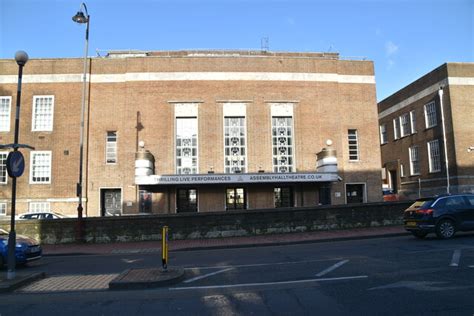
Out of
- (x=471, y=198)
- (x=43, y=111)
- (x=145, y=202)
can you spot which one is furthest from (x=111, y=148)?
(x=471, y=198)

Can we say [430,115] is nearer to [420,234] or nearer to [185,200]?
[185,200]

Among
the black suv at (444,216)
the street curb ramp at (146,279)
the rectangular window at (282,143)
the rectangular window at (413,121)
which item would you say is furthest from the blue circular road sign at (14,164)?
the rectangular window at (413,121)

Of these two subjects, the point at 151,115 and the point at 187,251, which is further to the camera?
the point at 151,115

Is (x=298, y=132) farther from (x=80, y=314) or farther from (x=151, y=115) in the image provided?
(x=80, y=314)

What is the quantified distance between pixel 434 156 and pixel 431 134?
212cm

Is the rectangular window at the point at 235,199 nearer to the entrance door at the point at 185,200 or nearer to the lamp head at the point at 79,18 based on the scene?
the entrance door at the point at 185,200

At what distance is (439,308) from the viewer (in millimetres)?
5895

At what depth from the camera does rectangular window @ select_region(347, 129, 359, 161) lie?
93.7ft

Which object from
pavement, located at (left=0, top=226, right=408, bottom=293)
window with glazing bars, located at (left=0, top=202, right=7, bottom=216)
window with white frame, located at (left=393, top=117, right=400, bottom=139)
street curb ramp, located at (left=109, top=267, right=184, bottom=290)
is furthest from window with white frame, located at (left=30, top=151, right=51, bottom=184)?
window with white frame, located at (left=393, top=117, right=400, bottom=139)

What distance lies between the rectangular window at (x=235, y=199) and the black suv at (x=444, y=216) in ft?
43.9

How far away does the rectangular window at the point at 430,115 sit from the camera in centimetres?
3697

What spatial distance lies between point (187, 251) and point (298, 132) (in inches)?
579

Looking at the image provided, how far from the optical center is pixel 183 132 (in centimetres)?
2731

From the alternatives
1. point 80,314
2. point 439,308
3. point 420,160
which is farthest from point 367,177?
point 80,314
